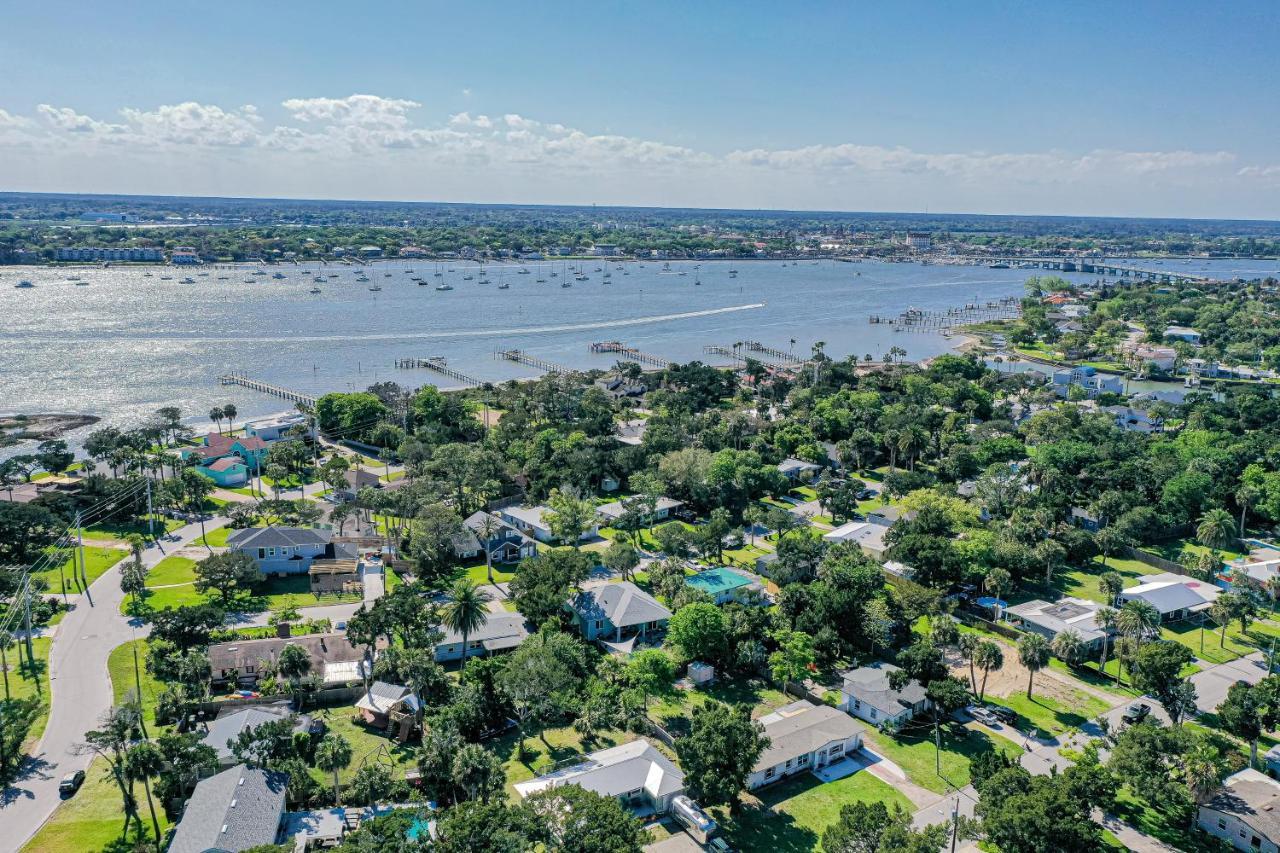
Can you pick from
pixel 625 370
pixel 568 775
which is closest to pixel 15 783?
pixel 568 775

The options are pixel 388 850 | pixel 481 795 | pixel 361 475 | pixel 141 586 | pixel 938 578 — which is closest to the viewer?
pixel 388 850

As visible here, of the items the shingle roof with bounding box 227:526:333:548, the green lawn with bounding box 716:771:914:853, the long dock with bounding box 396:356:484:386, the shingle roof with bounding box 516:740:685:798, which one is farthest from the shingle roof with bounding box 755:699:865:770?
the long dock with bounding box 396:356:484:386

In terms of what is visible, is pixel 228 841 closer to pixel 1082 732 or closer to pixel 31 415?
pixel 1082 732

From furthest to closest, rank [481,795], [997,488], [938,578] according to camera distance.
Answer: [997,488] < [938,578] < [481,795]

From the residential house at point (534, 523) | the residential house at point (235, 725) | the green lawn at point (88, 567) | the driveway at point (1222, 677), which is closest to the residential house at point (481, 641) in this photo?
the residential house at point (235, 725)

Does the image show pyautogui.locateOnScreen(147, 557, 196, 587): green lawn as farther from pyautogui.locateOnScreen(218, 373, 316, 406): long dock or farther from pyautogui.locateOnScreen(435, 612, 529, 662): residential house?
pyautogui.locateOnScreen(218, 373, 316, 406): long dock

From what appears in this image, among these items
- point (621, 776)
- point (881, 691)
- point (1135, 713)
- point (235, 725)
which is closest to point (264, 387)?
point (235, 725)
